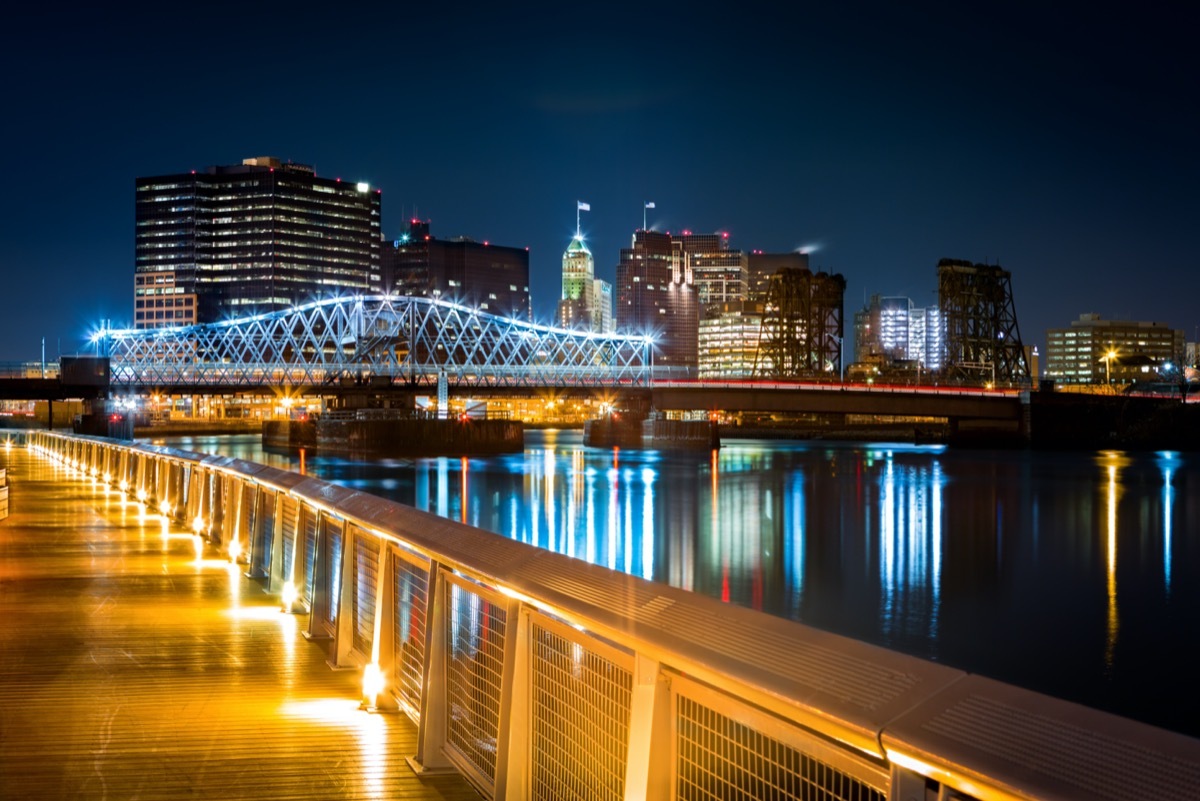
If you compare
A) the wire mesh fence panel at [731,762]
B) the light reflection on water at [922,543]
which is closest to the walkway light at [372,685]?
the wire mesh fence panel at [731,762]

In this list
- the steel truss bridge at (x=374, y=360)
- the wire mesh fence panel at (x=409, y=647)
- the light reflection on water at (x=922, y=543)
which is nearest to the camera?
the wire mesh fence panel at (x=409, y=647)

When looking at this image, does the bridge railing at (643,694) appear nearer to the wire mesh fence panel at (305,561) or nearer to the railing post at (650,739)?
the railing post at (650,739)

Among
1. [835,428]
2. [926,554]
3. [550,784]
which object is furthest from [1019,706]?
[835,428]

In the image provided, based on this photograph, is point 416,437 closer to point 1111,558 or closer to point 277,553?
point 1111,558

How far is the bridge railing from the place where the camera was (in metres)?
2.67

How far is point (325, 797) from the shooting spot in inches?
231

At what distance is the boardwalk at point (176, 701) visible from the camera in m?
6.11

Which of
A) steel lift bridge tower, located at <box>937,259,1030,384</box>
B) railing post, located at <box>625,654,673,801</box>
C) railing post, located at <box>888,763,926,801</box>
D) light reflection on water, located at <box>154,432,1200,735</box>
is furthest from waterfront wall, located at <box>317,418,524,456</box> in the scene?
railing post, located at <box>888,763,926,801</box>

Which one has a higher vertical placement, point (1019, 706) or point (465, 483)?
point (1019, 706)

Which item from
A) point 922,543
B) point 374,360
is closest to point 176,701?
point 922,543

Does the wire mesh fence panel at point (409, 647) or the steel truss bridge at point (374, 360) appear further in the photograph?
the steel truss bridge at point (374, 360)

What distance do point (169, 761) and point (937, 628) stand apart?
2180 cm

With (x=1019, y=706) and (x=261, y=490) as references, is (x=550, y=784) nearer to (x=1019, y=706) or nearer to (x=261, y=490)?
(x=1019, y=706)

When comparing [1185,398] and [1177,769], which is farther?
[1185,398]
